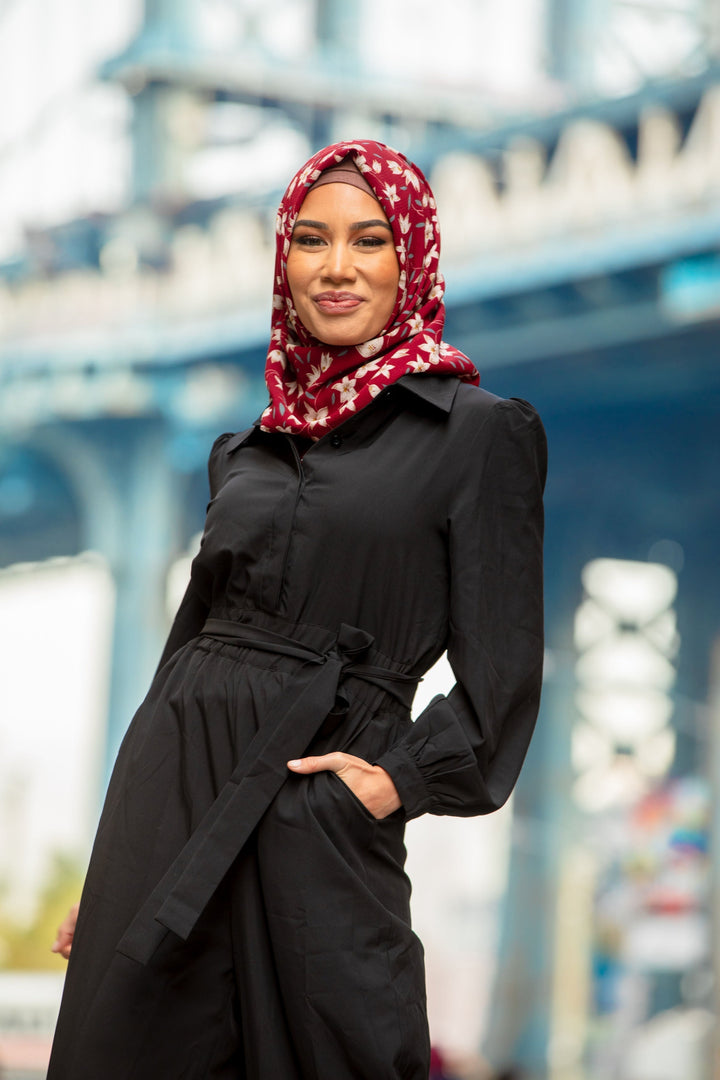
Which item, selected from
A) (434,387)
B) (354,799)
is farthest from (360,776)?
(434,387)

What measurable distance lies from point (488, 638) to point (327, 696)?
0.38 ft

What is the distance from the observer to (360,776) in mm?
1010

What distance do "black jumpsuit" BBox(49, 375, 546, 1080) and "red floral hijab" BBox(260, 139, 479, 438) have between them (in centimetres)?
2

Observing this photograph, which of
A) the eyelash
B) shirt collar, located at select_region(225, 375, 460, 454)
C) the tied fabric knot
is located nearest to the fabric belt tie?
the tied fabric knot

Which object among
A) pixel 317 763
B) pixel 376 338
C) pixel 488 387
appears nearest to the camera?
pixel 317 763

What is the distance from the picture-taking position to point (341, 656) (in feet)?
3.45

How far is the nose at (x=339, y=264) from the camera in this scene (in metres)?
1.09

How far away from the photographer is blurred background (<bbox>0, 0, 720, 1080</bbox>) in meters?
4.84

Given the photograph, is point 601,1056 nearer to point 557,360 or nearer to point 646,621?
point 646,621

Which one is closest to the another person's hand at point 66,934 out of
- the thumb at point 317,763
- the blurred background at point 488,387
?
the thumb at point 317,763

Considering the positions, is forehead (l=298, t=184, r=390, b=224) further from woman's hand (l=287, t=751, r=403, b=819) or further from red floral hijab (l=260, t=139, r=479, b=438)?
woman's hand (l=287, t=751, r=403, b=819)

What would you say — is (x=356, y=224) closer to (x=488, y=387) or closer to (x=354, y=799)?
(x=354, y=799)

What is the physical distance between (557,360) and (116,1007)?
4529 mm

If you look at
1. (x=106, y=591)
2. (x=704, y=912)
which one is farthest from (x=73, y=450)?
(x=704, y=912)
